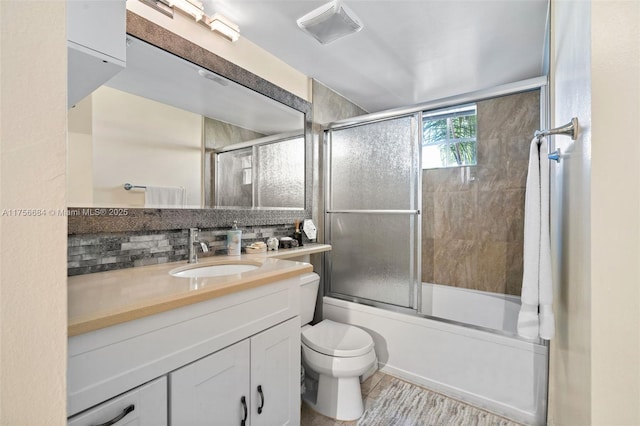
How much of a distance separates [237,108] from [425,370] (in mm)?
2144

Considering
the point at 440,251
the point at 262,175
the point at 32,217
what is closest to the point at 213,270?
the point at 262,175

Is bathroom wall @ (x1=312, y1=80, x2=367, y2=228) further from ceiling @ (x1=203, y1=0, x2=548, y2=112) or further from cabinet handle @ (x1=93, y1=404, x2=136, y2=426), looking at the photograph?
cabinet handle @ (x1=93, y1=404, x2=136, y2=426)

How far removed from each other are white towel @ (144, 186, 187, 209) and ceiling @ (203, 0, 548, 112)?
3.48 feet

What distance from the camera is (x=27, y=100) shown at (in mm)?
375

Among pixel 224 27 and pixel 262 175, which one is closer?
pixel 224 27

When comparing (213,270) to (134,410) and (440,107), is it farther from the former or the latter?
(440,107)

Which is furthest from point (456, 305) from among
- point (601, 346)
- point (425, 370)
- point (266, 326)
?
point (601, 346)

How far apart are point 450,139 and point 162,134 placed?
2.48 meters

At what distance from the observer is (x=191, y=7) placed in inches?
59.6

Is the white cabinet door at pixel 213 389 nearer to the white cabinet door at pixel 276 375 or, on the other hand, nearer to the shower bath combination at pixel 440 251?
the white cabinet door at pixel 276 375

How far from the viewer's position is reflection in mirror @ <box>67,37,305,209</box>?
48.1 inches

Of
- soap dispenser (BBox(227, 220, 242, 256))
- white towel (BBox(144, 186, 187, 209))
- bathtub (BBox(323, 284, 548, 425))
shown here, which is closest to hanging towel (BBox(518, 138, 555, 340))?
bathtub (BBox(323, 284, 548, 425))

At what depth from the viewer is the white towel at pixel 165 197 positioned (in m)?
1.40

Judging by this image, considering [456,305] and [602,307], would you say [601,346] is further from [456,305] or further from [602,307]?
[456,305]
